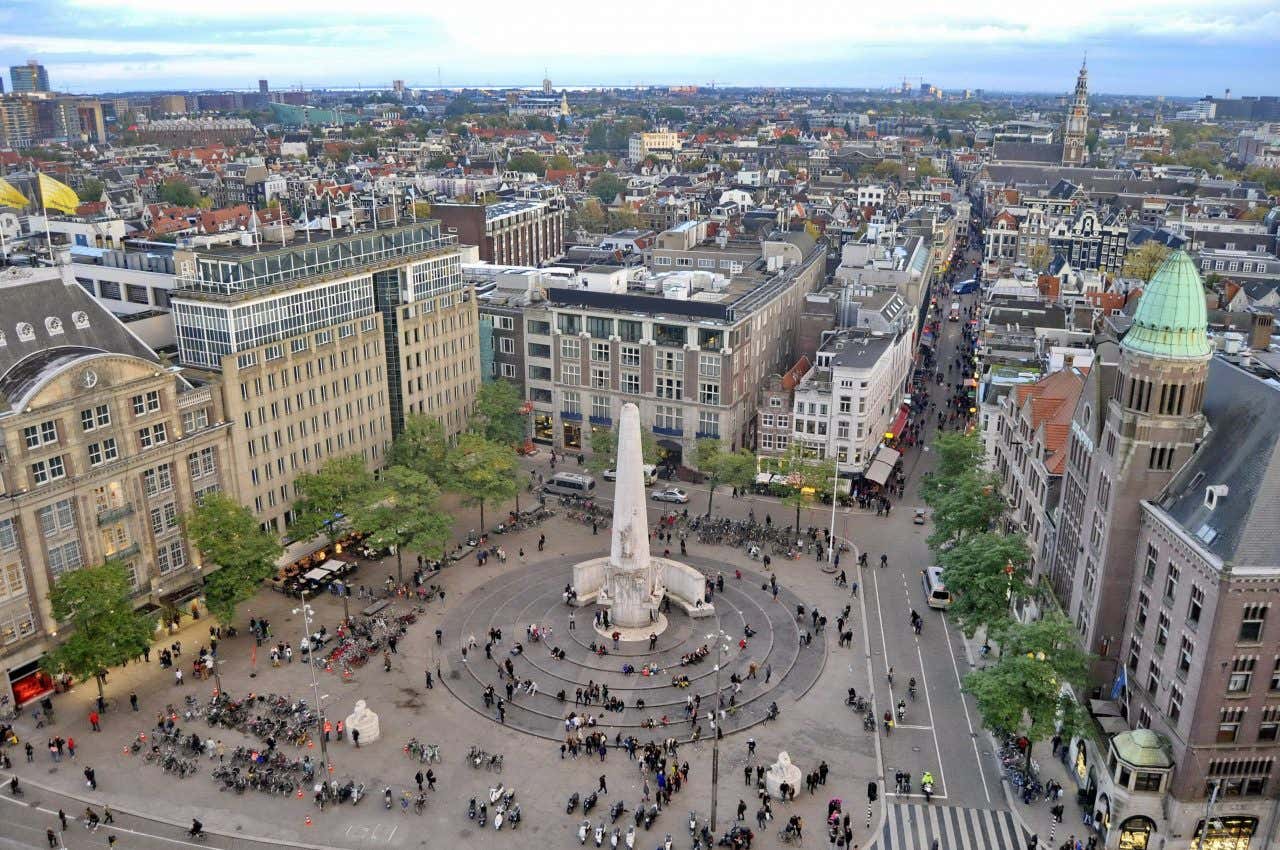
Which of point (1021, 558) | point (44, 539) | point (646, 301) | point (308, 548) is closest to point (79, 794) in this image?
point (44, 539)

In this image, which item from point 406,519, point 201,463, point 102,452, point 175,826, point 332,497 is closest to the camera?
point 175,826

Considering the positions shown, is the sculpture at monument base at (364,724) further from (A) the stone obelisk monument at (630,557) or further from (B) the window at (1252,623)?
(B) the window at (1252,623)

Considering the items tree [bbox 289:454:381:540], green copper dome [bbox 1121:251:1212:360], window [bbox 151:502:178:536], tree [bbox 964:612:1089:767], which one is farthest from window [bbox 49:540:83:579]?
green copper dome [bbox 1121:251:1212:360]

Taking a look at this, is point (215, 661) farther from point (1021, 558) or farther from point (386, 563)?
point (1021, 558)

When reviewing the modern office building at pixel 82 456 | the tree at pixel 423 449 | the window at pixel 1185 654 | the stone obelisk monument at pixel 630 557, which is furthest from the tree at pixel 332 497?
the window at pixel 1185 654

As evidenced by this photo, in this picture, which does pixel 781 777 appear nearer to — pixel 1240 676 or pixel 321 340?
pixel 1240 676

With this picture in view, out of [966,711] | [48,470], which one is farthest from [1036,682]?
[48,470]
